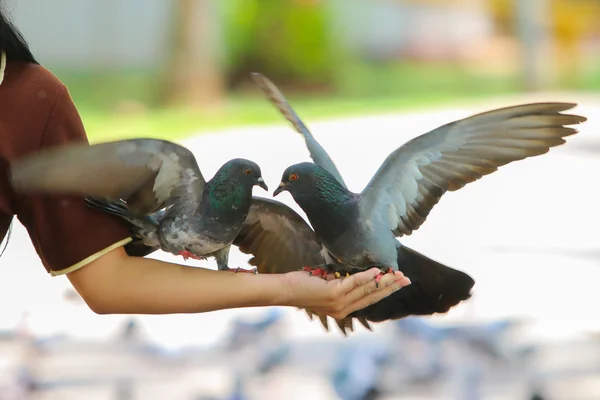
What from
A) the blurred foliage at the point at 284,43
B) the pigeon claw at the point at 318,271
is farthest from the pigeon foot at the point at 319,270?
the blurred foliage at the point at 284,43

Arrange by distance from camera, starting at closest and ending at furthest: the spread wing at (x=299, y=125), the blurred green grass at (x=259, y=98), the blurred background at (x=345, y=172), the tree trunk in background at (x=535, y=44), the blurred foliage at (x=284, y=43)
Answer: the spread wing at (x=299, y=125)
the blurred background at (x=345, y=172)
the blurred green grass at (x=259, y=98)
the blurred foliage at (x=284, y=43)
the tree trunk in background at (x=535, y=44)

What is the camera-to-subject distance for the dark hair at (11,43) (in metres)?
1.23

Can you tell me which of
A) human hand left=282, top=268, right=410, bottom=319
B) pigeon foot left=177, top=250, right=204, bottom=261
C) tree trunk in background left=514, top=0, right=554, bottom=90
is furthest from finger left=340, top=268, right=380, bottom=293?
tree trunk in background left=514, top=0, right=554, bottom=90

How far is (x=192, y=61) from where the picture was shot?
26.5ft

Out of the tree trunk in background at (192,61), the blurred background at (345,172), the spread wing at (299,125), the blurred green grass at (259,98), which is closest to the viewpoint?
the spread wing at (299,125)

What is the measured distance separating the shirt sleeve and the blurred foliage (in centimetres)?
829

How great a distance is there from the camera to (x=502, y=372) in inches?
102

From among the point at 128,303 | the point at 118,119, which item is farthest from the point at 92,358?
the point at 118,119

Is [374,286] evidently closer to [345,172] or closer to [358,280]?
[358,280]

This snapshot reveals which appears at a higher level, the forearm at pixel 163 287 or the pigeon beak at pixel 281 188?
the pigeon beak at pixel 281 188

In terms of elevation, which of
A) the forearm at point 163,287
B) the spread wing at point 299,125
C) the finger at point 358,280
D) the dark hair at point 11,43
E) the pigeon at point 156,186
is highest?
the dark hair at point 11,43

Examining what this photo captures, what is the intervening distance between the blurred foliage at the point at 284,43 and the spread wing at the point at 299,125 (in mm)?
8143

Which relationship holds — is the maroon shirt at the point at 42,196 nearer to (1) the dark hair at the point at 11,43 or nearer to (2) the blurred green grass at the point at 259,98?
(1) the dark hair at the point at 11,43

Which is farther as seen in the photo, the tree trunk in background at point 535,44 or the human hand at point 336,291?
the tree trunk in background at point 535,44
